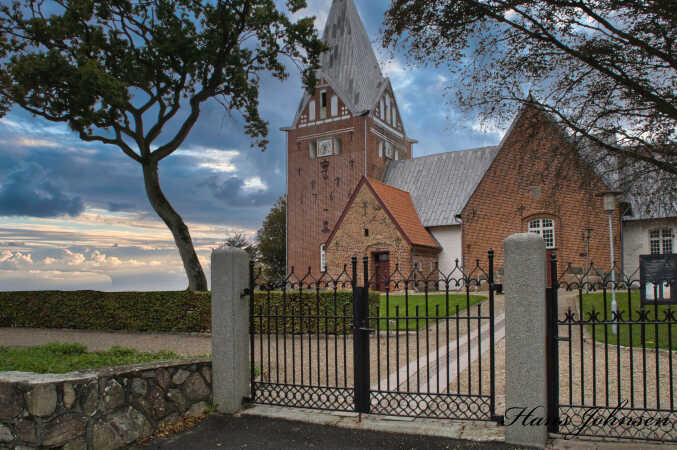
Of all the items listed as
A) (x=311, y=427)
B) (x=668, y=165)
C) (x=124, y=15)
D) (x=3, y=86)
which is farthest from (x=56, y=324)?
(x=668, y=165)

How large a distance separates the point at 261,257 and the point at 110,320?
3202 cm

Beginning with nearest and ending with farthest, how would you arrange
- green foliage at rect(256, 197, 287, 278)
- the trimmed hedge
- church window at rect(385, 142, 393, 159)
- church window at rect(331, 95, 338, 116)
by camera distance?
the trimmed hedge, church window at rect(331, 95, 338, 116), church window at rect(385, 142, 393, 159), green foliage at rect(256, 197, 287, 278)

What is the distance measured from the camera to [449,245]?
3156 centimetres

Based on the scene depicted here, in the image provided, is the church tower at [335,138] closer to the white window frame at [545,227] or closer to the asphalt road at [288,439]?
the white window frame at [545,227]

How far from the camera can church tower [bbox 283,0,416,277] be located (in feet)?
124

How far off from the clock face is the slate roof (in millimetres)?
4806

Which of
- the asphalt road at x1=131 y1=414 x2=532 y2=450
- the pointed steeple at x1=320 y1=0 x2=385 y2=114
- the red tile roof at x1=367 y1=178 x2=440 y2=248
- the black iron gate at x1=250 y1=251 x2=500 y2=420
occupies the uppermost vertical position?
the pointed steeple at x1=320 y1=0 x2=385 y2=114

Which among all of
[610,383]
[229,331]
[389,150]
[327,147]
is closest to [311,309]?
[229,331]

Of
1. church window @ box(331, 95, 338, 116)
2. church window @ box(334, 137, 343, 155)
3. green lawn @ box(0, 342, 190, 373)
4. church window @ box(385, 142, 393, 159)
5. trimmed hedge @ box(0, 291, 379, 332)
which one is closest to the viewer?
green lawn @ box(0, 342, 190, 373)

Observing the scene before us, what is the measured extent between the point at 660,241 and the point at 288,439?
Answer: 88.3ft

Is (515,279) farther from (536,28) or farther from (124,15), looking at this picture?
(124,15)

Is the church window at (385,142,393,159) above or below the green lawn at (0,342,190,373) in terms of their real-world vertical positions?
above

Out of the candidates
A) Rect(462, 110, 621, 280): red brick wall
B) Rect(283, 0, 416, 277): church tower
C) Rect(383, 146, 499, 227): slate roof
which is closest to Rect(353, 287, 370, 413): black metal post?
Rect(462, 110, 621, 280): red brick wall

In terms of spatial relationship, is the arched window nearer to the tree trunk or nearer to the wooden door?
the wooden door
